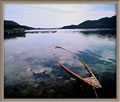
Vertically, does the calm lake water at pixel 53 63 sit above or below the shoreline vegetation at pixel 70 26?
below

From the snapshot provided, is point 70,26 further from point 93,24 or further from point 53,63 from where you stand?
point 53,63

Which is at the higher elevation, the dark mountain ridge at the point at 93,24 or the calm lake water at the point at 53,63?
the dark mountain ridge at the point at 93,24

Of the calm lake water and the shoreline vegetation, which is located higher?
the shoreline vegetation

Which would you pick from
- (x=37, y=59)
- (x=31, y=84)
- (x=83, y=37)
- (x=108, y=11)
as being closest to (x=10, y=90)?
(x=31, y=84)

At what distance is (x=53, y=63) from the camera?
1.62 meters

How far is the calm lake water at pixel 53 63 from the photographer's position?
1.51 metres

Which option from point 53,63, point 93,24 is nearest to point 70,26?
point 93,24

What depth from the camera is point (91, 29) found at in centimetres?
176

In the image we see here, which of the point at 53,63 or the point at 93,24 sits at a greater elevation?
the point at 93,24

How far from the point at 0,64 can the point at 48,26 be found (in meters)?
0.87

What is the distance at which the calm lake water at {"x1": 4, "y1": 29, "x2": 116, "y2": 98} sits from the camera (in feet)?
4.95

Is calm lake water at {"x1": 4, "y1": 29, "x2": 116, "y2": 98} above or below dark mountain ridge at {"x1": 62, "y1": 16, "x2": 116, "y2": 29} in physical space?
below

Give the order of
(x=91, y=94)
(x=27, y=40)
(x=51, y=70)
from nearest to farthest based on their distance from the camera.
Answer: (x=91, y=94) < (x=51, y=70) < (x=27, y=40)

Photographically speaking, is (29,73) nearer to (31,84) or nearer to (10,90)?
(31,84)
